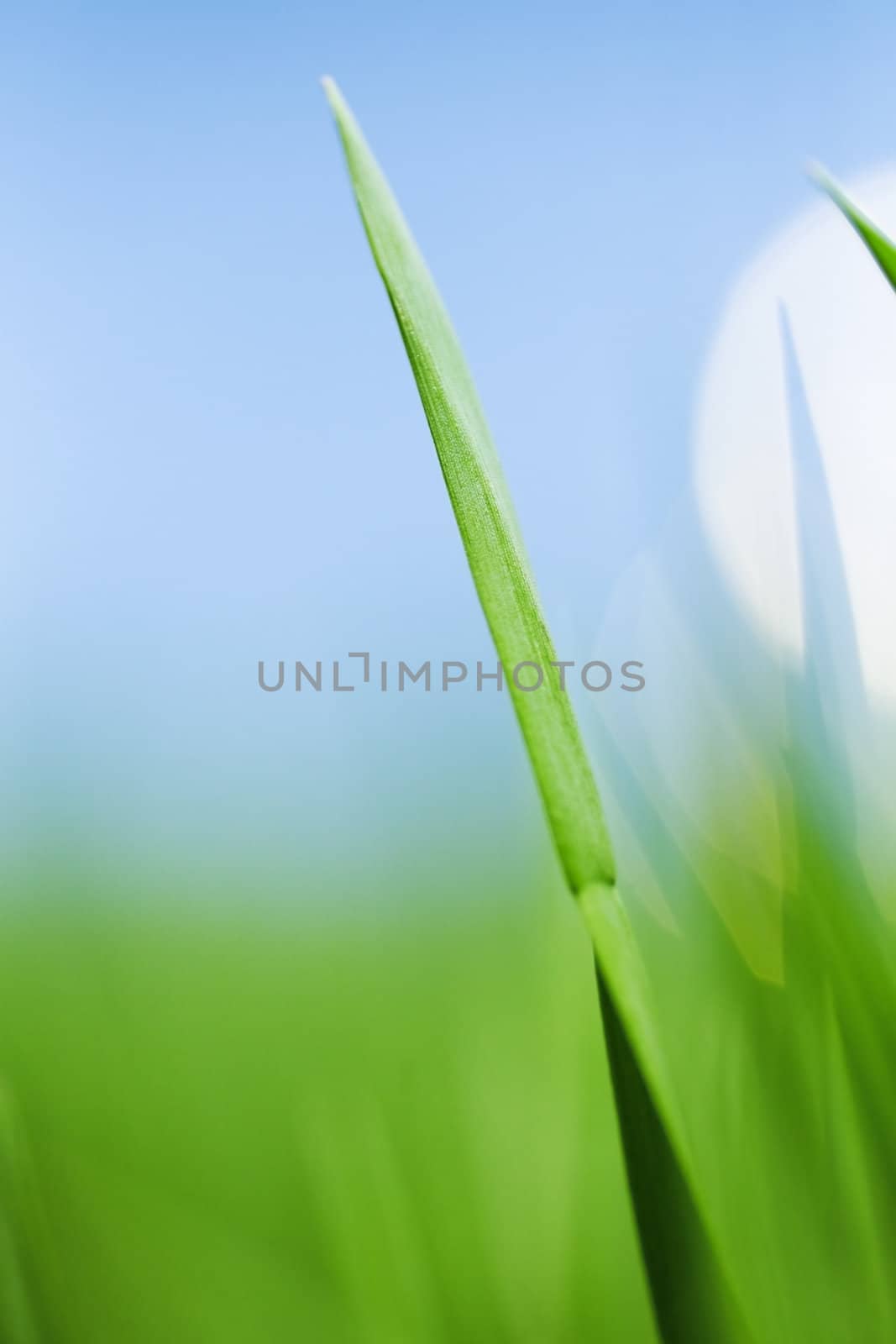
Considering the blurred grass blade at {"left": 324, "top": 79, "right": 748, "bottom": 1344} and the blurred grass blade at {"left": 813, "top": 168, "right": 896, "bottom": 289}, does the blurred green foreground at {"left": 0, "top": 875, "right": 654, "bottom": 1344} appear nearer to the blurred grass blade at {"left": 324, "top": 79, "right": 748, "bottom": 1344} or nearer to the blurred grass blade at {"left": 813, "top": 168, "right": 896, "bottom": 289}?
the blurred grass blade at {"left": 324, "top": 79, "right": 748, "bottom": 1344}

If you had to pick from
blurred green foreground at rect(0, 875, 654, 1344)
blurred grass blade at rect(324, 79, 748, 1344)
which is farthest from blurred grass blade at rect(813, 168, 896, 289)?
blurred green foreground at rect(0, 875, 654, 1344)

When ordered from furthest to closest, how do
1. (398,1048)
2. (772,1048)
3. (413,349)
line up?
(398,1048) → (772,1048) → (413,349)

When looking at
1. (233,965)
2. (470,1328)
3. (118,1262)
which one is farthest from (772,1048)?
(233,965)

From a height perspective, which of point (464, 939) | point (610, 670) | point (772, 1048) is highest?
point (610, 670)

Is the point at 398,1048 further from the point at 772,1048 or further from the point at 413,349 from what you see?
the point at 413,349

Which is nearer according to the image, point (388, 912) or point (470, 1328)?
point (470, 1328)

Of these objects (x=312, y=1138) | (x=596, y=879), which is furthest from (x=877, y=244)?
(x=312, y=1138)

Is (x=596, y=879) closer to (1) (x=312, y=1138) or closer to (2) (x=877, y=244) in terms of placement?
(2) (x=877, y=244)

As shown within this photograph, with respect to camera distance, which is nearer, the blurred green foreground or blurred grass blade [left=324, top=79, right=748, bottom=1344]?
blurred grass blade [left=324, top=79, right=748, bottom=1344]
